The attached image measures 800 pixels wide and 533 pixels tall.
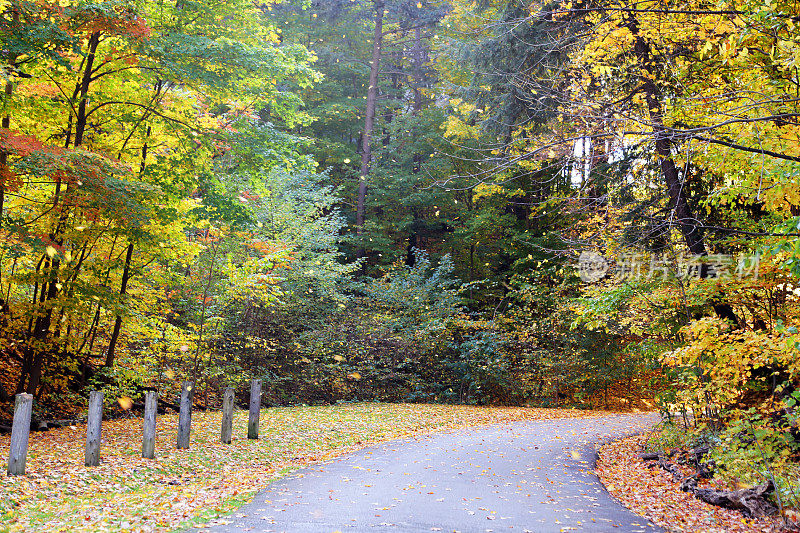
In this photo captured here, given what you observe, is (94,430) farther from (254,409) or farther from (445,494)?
(445,494)

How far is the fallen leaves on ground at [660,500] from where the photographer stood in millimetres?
6770

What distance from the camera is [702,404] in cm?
923

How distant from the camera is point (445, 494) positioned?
757 cm

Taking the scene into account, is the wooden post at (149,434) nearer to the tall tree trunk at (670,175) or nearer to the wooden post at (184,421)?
the wooden post at (184,421)

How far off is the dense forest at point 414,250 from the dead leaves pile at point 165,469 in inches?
98.9

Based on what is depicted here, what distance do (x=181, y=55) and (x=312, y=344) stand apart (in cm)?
1000

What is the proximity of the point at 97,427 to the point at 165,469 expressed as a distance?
1078mm

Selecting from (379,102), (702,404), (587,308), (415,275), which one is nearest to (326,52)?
(379,102)

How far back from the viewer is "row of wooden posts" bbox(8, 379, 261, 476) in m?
7.23

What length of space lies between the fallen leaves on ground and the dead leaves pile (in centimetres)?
458

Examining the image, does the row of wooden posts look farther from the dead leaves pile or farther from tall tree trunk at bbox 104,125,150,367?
tall tree trunk at bbox 104,125,150,367

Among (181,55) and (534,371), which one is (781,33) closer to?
(181,55)

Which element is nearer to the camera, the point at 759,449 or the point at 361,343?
the point at 759,449

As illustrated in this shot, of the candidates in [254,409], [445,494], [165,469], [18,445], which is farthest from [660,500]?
[18,445]
